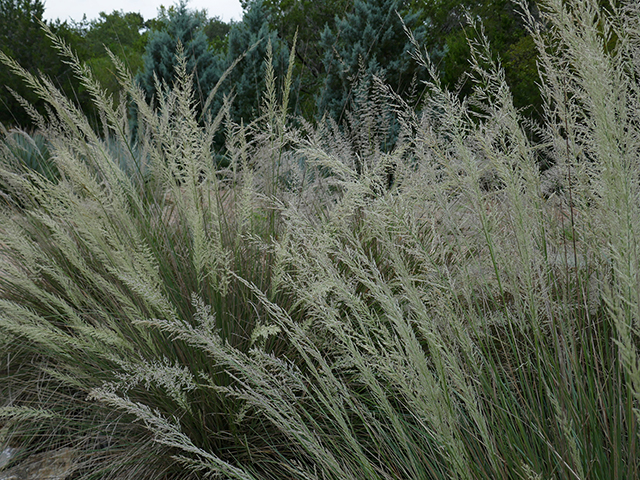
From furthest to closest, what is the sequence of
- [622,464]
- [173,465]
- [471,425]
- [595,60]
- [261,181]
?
[261,181] < [173,465] < [471,425] < [622,464] < [595,60]

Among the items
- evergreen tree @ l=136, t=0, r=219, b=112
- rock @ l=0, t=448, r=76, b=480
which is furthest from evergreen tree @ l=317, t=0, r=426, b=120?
rock @ l=0, t=448, r=76, b=480

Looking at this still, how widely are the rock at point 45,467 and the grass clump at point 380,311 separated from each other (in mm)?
58

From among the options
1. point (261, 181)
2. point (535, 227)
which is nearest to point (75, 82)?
point (261, 181)

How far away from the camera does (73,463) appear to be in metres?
1.81

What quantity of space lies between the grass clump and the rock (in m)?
0.06

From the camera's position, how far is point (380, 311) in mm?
2164

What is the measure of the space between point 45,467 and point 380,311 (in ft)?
5.36

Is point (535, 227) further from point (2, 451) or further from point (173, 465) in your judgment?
point (2, 451)

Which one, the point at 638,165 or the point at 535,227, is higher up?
the point at 638,165

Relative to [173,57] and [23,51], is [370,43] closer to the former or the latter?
[173,57]

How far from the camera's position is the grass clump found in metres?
0.96

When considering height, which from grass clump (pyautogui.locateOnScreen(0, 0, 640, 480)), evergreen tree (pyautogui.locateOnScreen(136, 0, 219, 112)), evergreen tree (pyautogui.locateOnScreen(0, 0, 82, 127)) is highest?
evergreen tree (pyautogui.locateOnScreen(0, 0, 82, 127))

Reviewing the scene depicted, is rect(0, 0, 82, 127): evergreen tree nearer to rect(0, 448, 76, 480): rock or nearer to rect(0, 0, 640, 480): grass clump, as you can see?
rect(0, 0, 640, 480): grass clump

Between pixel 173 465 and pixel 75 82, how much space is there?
2192 centimetres
